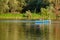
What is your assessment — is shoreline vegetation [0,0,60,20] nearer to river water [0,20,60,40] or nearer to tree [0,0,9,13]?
tree [0,0,9,13]

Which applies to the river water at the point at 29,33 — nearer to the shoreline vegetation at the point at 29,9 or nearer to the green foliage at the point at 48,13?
the shoreline vegetation at the point at 29,9

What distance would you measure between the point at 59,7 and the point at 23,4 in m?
9.06

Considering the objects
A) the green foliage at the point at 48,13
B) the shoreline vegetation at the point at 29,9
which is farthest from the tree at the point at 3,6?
the green foliage at the point at 48,13

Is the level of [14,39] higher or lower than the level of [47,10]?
lower

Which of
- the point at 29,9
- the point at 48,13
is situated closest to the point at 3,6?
the point at 29,9

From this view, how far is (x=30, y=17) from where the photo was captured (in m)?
58.8

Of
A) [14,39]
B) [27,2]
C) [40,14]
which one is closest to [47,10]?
[40,14]

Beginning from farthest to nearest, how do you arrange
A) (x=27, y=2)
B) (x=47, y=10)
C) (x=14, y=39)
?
(x=27, y=2)
(x=47, y=10)
(x=14, y=39)

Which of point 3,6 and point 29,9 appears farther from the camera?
point 29,9

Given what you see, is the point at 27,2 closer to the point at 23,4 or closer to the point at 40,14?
the point at 23,4

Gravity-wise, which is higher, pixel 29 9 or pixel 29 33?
pixel 29 9

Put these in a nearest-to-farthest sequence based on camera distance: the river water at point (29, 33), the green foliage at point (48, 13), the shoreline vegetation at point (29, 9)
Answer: the river water at point (29, 33)
the green foliage at point (48, 13)
the shoreline vegetation at point (29, 9)

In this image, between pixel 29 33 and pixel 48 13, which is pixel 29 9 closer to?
pixel 48 13

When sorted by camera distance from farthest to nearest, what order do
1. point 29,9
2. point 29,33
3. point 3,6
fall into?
point 29,9
point 3,6
point 29,33
